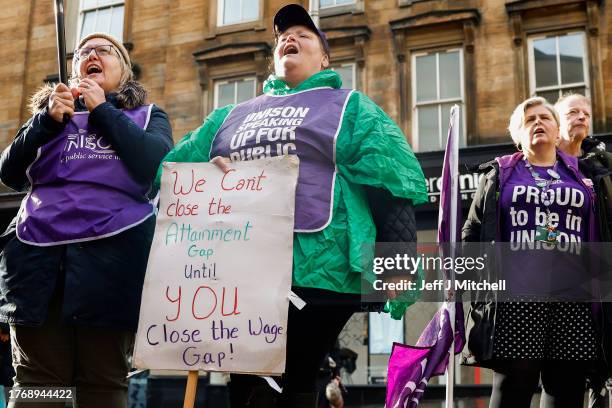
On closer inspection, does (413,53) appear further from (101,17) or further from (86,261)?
(86,261)

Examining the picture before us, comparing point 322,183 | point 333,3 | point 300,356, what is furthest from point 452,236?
point 333,3

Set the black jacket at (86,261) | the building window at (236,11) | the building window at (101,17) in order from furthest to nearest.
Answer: the building window at (101,17) → the building window at (236,11) → the black jacket at (86,261)

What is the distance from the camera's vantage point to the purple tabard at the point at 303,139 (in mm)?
2814

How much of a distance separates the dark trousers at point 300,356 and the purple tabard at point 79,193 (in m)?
0.83

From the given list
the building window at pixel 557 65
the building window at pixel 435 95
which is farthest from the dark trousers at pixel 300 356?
the building window at pixel 557 65

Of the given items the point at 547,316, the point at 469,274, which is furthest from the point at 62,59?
the point at 547,316

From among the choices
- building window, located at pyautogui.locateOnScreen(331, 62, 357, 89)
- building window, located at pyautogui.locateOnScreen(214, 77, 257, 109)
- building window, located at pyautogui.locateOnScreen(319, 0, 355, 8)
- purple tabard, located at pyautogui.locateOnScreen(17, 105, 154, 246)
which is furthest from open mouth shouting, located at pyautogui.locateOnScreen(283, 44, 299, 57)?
building window, located at pyautogui.locateOnScreen(214, 77, 257, 109)

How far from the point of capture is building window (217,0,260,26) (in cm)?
1429

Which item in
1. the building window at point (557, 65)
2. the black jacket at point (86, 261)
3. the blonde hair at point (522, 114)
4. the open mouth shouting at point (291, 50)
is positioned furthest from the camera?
the building window at point (557, 65)

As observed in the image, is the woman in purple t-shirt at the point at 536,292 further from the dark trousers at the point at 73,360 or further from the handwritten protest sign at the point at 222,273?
the dark trousers at the point at 73,360

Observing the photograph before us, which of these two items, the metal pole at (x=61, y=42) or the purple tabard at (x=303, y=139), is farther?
the metal pole at (x=61, y=42)

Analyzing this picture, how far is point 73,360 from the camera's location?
288cm

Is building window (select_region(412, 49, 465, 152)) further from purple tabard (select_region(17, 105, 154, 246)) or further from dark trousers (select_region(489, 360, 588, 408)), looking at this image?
purple tabard (select_region(17, 105, 154, 246))

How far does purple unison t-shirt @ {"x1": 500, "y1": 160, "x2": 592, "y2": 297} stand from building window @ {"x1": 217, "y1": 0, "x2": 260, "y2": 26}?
37.8 feet
